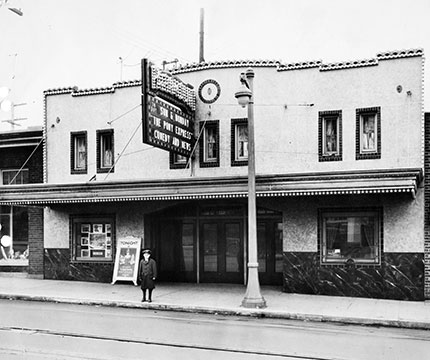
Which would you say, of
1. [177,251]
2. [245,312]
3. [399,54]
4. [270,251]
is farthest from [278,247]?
[399,54]

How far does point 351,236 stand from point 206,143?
19.0 feet

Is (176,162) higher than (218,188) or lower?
higher

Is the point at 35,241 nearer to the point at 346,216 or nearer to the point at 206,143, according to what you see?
the point at 206,143

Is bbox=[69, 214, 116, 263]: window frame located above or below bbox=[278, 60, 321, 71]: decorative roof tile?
below

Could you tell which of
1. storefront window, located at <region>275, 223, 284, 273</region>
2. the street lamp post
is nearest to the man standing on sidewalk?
the street lamp post

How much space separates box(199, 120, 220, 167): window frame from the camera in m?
19.5

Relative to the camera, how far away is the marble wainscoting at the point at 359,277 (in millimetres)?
16750

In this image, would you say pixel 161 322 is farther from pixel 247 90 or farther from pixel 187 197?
pixel 247 90

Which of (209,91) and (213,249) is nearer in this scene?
(209,91)

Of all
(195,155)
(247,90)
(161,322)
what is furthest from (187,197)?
(161,322)

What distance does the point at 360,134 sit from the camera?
58.1 ft

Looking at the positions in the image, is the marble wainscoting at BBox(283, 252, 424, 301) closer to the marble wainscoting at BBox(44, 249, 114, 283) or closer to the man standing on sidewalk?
the man standing on sidewalk

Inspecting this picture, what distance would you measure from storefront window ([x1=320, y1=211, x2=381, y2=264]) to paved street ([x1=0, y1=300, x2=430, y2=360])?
175 inches

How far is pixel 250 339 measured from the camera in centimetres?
1119
